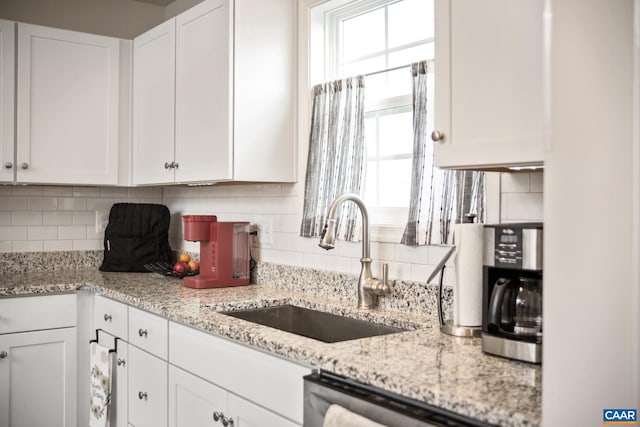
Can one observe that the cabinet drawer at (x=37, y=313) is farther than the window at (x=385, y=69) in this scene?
Yes

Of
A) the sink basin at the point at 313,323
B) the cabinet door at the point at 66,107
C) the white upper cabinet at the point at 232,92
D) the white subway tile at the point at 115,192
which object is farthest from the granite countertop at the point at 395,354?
the white subway tile at the point at 115,192

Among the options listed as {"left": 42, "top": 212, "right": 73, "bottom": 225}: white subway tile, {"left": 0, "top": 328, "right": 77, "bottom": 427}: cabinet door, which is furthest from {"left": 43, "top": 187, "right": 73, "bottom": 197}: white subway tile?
{"left": 0, "top": 328, "right": 77, "bottom": 427}: cabinet door

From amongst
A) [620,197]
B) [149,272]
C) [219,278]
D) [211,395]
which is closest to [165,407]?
[211,395]

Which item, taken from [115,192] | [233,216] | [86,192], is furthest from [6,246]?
[233,216]

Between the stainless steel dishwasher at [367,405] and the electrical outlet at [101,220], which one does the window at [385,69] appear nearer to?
the stainless steel dishwasher at [367,405]

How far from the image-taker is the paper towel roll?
5.96ft

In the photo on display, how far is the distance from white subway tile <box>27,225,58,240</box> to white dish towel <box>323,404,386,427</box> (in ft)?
8.81

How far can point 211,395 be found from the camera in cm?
213

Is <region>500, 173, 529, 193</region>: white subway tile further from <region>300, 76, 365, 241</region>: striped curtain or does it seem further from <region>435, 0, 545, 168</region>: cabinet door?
<region>300, 76, 365, 241</region>: striped curtain

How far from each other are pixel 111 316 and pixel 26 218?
108 centimetres

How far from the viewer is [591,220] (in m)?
1.13

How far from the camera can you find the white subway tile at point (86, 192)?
3775 mm

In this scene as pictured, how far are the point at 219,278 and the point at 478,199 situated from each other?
134 centimetres

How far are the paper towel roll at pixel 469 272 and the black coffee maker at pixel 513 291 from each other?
15cm
